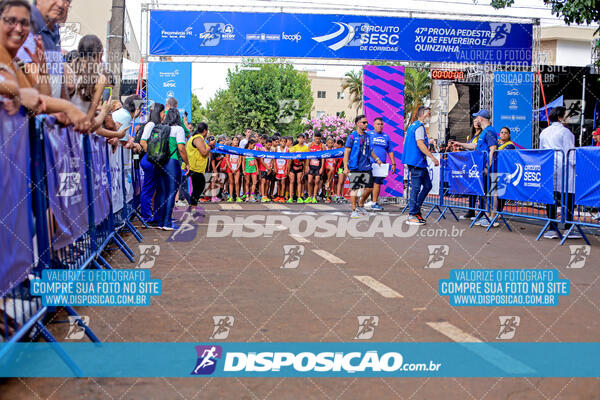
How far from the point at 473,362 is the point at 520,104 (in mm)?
19977

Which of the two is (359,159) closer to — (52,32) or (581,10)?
(581,10)

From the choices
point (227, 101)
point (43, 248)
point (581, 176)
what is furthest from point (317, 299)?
point (227, 101)

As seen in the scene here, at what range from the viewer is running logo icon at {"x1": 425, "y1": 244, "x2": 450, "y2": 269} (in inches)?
271

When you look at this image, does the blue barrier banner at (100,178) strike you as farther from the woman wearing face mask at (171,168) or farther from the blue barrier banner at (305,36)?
the blue barrier banner at (305,36)

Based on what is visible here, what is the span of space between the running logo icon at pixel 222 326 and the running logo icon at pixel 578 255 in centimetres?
442

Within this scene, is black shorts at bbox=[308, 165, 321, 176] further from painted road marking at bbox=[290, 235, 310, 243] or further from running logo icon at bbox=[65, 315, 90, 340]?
running logo icon at bbox=[65, 315, 90, 340]

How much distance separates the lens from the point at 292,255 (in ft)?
24.5

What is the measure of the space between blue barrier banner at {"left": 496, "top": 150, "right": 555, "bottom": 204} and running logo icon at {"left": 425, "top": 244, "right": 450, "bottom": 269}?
2.16m

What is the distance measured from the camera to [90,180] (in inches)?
223

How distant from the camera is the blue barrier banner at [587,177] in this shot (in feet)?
28.2

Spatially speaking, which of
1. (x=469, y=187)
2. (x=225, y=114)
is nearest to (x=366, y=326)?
(x=469, y=187)

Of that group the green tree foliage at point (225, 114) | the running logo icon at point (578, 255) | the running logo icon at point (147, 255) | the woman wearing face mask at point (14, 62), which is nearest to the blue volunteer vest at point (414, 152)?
the running logo icon at point (578, 255)

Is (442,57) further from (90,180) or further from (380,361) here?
(380,361)

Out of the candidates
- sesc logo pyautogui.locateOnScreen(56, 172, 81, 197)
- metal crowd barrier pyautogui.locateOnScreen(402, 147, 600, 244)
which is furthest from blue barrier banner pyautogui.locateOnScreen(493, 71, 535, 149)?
sesc logo pyautogui.locateOnScreen(56, 172, 81, 197)
